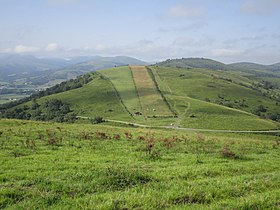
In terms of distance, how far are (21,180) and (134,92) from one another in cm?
16856

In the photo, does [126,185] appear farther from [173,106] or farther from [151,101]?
[151,101]

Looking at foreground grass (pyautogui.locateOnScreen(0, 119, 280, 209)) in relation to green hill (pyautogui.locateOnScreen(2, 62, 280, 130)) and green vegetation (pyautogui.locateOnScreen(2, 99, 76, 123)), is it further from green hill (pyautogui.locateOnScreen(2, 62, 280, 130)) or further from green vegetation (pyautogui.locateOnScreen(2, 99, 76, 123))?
green vegetation (pyautogui.locateOnScreen(2, 99, 76, 123))

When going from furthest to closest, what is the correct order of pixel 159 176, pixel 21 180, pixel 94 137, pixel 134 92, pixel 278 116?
pixel 134 92, pixel 278 116, pixel 94 137, pixel 159 176, pixel 21 180

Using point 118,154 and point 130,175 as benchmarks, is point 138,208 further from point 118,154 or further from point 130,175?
point 118,154

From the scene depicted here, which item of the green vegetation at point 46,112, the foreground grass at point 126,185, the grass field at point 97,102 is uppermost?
the foreground grass at point 126,185

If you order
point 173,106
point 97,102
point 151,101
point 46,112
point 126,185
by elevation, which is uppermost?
point 126,185

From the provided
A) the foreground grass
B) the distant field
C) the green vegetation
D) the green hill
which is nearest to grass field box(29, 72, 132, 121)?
the green hill

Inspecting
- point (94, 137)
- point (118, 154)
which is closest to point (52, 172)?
point (118, 154)

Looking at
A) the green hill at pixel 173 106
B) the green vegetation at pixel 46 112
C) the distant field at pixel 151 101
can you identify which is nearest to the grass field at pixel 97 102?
the green hill at pixel 173 106

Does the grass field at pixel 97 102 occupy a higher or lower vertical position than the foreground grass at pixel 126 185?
lower

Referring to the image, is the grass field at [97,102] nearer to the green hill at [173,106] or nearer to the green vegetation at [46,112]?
the green hill at [173,106]

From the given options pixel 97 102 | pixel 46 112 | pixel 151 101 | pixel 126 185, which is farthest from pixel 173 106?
pixel 126 185

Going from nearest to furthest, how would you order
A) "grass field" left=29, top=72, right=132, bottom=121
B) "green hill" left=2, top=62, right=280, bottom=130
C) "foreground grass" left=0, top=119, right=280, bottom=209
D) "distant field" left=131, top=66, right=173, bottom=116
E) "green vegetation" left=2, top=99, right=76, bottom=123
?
1. "foreground grass" left=0, top=119, right=280, bottom=209
2. "green hill" left=2, top=62, right=280, bottom=130
3. "distant field" left=131, top=66, right=173, bottom=116
4. "green vegetation" left=2, top=99, right=76, bottom=123
5. "grass field" left=29, top=72, right=132, bottom=121

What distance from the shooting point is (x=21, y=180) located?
1113cm
